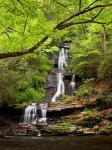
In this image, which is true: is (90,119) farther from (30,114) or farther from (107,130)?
(30,114)

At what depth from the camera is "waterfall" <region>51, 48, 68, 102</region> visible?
108ft

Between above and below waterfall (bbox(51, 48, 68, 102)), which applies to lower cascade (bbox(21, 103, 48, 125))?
below

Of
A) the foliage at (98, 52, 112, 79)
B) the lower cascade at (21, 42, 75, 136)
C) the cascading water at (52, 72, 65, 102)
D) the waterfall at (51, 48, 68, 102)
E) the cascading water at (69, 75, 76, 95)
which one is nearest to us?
the lower cascade at (21, 42, 75, 136)

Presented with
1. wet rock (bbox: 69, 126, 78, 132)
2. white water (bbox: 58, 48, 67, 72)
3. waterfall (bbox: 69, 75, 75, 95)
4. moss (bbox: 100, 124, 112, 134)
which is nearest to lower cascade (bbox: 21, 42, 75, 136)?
waterfall (bbox: 69, 75, 75, 95)

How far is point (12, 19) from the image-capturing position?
452 inches

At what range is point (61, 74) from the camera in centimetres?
3734

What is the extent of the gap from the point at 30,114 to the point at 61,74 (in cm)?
1038

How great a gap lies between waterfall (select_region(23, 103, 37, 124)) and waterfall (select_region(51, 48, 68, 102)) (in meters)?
3.89

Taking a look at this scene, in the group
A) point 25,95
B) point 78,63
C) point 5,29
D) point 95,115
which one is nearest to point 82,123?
point 95,115

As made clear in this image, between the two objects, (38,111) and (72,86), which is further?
(72,86)

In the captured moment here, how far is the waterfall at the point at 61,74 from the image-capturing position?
32.9 meters

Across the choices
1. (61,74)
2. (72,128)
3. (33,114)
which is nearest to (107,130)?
(72,128)

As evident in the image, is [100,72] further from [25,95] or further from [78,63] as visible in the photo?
[25,95]

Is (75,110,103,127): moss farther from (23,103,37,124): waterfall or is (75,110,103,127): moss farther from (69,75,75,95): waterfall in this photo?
(69,75,75,95): waterfall
